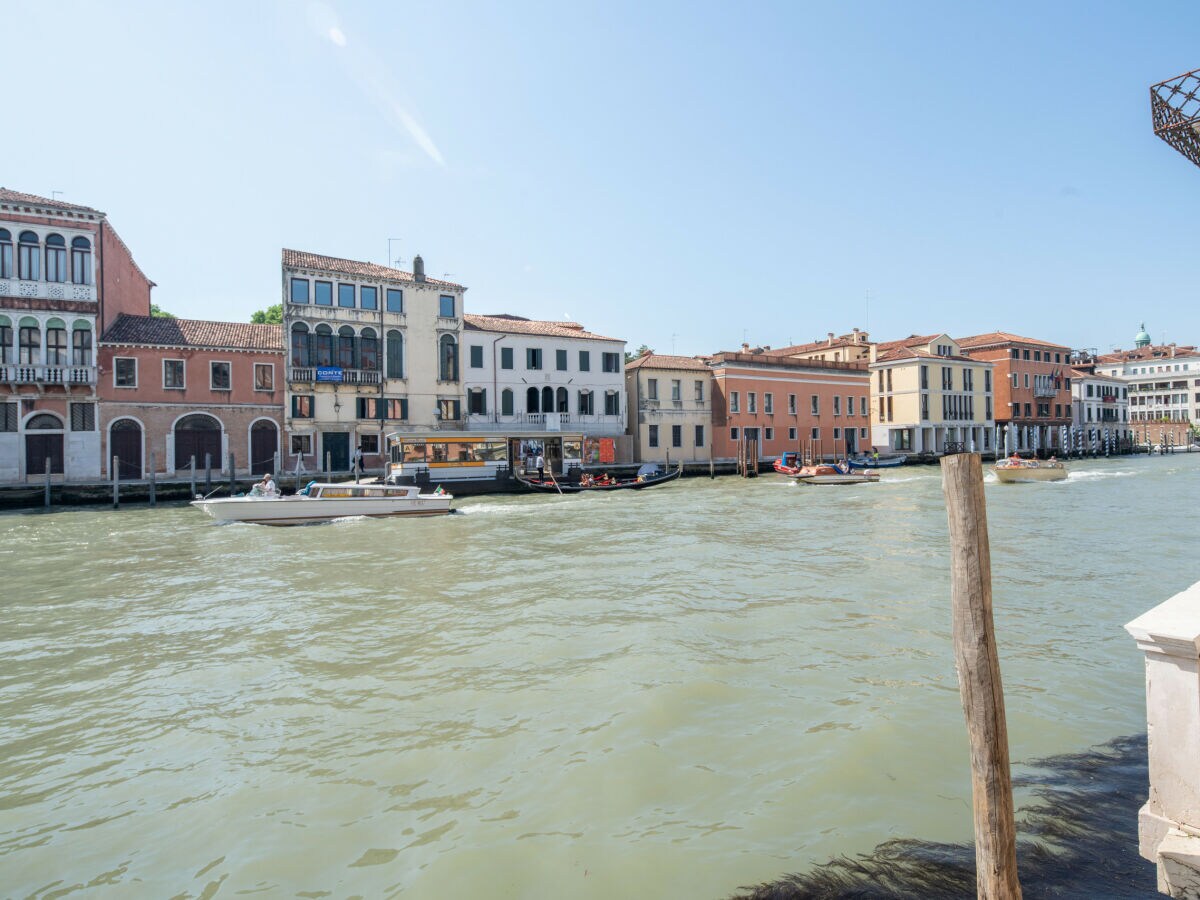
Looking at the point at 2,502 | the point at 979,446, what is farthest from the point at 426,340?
the point at 979,446

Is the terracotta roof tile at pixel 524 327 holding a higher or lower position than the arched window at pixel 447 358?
higher

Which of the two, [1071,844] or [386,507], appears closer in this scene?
[1071,844]

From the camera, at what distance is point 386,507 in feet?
66.0

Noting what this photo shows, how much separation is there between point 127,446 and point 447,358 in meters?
13.4

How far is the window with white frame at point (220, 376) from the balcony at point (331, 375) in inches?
90.5

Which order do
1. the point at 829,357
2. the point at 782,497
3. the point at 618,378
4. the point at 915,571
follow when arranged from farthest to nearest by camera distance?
the point at 829,357 → the point at 618,378 → the point at 782,497 → the point at 915,571

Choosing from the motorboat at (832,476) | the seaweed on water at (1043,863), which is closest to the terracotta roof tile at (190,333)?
the motorboat at (832,476)

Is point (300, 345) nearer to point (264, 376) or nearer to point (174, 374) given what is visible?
point (264, 376)

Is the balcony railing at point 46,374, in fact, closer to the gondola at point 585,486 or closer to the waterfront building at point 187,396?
the waterfront building at point 187,396

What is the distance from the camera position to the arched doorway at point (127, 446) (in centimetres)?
2692

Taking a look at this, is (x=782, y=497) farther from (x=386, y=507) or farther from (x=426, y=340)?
(x=426, y=340)

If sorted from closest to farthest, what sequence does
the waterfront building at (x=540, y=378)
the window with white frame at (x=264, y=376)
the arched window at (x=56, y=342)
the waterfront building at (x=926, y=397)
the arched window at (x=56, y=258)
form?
the arched window at (x=56, y=342) → the arched window at (x=56, y=258) → the window with white frame at (x=264, y=376) → the waterfront building at (x=540, y=378) → the waterfront building at (x=926, y=397)

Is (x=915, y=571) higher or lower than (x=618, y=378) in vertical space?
lower

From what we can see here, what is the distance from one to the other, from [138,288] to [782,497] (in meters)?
31.5
